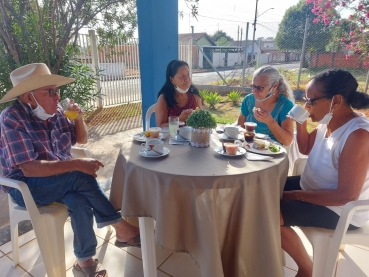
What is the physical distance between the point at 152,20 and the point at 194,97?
1.04 metres

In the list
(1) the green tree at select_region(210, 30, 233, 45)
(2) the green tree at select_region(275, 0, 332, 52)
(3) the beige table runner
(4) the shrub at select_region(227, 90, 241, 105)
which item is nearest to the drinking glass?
(3) the beige table runner

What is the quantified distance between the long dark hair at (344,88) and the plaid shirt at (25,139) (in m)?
1.73

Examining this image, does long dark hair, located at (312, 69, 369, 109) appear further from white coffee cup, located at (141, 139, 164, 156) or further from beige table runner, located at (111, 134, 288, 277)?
white coffee cup, located at (141, 139, 164, 156)

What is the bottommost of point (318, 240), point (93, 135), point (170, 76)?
point (93, 135)

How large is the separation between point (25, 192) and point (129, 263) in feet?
2.85

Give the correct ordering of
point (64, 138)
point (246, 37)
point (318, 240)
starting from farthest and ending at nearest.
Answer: point (246, 37) → point (64, 138) → point (318, 240)

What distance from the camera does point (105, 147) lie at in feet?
14.3

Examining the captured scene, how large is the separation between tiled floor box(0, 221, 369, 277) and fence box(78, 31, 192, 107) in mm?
4622

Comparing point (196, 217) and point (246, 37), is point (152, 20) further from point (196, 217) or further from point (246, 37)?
point (246, 37)

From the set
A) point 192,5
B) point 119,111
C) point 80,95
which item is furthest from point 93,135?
point 192,5

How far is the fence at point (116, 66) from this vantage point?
6227 mm

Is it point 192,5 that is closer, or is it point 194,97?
point 194,97

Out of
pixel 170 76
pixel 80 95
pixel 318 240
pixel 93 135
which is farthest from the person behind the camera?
pixel 93 135

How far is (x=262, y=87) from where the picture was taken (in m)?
2.20
